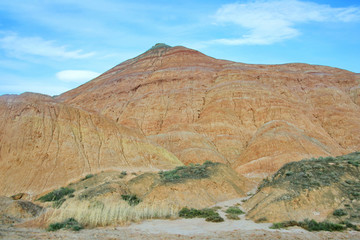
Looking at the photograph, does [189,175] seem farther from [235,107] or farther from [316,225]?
[235,107]

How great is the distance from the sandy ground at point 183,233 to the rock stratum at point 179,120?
19.7m

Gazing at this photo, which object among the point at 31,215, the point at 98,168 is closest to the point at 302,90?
the point at 98,168

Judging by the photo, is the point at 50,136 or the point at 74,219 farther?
the point at 50,136

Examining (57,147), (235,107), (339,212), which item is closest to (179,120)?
(235,107)

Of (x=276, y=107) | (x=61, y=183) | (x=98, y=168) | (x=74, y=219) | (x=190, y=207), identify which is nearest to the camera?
(x=74, y=219)

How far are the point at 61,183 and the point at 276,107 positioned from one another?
1562 inches

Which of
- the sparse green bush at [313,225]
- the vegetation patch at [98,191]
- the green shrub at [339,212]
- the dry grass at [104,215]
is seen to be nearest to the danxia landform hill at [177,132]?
the vegetation patch at [98,191]

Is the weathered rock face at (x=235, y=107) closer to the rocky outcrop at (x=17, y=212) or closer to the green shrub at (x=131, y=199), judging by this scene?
the green shrub at (x=131, y=199)

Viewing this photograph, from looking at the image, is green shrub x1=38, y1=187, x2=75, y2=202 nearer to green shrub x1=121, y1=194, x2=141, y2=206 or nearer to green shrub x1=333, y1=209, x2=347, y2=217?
green shrub x1=121, y1=194, x2=141, y2=206

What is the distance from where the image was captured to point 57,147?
36688mm

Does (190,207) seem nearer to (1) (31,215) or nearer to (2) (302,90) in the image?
(1) (31,215)

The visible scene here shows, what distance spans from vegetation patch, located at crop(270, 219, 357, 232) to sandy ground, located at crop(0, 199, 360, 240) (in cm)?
37

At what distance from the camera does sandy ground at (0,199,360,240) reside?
12313mm

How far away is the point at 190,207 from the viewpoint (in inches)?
816
